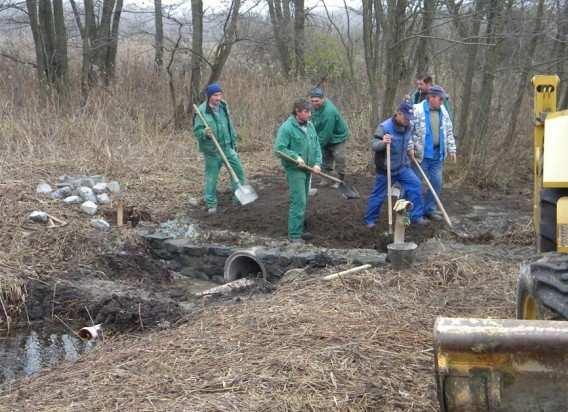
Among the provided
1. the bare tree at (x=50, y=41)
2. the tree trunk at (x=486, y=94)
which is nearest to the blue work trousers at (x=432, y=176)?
the tree trunk at (x=486, y=94)

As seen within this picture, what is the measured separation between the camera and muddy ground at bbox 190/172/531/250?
8.30 meters

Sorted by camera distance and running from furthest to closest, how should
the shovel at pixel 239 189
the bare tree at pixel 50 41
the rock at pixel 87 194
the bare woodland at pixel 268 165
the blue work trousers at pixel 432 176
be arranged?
the bare tree at pixel 50 41
the rock at pixel 87 194
the shovel at pixel 239 189
the blue work trousers at pixel 432 176
the bare woodland at pixel 268 165

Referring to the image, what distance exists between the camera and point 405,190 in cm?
841

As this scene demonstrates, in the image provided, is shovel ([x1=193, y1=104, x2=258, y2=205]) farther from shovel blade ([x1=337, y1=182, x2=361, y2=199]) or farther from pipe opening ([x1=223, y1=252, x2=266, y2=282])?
pipe opening ([x1=223, y1=252, x2=266, y2=282])

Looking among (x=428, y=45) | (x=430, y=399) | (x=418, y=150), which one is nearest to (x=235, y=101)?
(x=428, y=45)

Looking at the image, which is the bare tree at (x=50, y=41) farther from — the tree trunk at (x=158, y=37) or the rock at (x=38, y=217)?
the rock at (x=38, y=217)

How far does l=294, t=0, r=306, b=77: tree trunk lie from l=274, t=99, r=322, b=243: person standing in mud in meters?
9.91

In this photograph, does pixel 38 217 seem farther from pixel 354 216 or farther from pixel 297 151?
pixel 354 216

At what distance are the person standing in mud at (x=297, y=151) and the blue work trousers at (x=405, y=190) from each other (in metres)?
0.76

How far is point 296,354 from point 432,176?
477 cm

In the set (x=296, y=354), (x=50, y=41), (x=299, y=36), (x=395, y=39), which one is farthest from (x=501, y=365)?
(x=299, y=36)

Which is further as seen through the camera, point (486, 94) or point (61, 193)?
point (486, 94)

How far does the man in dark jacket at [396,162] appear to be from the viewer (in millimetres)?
8062

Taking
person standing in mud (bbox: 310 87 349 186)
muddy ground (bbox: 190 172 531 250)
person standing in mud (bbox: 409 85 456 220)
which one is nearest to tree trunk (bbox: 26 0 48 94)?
muddy ground (bbox: 190 172 531 250)
